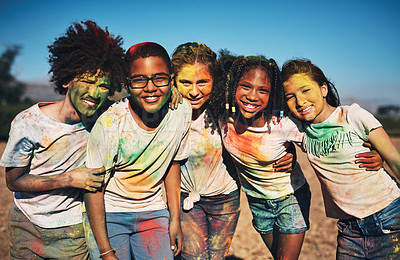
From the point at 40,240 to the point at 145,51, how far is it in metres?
1.79

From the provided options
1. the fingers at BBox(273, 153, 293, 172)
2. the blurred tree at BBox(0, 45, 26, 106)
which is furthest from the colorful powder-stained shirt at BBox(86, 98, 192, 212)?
the blurred tree at BBox(0, 45, 26, 106)

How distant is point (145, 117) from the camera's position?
2.70 meters

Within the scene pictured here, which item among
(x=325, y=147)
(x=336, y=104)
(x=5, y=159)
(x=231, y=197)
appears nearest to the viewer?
(x=5, y=159)

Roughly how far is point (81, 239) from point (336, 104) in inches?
99.0

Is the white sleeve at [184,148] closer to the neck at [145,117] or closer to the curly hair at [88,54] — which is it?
the neck at [145,117]

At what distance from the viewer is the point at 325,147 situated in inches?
110

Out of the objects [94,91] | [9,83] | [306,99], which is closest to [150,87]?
[94,91]

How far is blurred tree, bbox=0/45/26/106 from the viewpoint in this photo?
31203 millimetres

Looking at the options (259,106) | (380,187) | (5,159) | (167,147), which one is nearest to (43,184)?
(5,159)

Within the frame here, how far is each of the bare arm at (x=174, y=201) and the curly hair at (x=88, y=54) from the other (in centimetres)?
88

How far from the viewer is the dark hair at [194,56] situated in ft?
10.1

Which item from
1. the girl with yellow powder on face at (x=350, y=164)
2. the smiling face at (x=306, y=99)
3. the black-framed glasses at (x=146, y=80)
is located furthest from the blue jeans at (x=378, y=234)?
the black-framed glasses at (x=146, y=80)

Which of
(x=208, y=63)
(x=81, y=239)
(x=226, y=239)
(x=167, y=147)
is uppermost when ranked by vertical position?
(x=208, y=63)

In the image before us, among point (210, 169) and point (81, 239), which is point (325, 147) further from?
point (81, 239)
